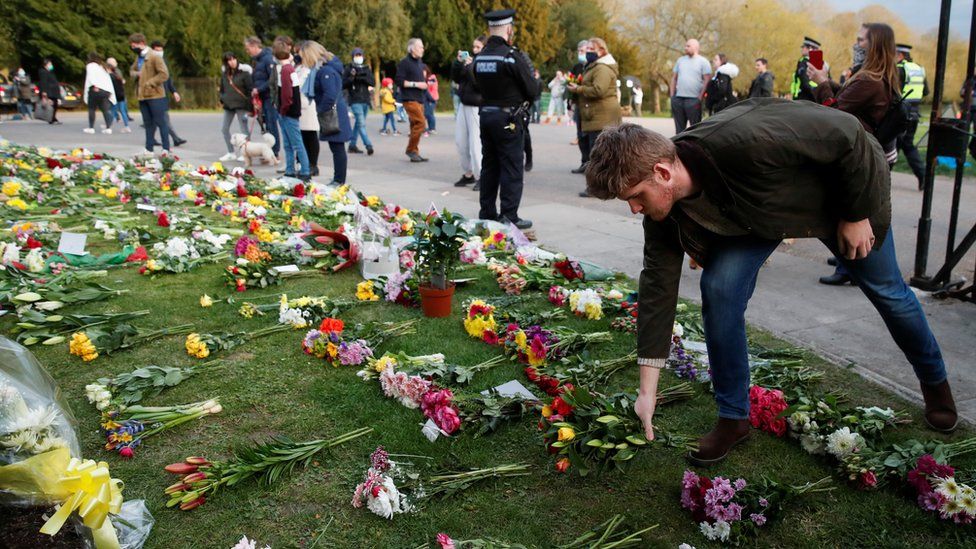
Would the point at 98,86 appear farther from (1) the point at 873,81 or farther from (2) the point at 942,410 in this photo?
(2) the point at 942,410

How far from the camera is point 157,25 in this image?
123 ft

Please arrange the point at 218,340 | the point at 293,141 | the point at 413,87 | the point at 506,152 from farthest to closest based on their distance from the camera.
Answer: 1. the point at 413,87
2. the point at 293,141
3. the point at 506,152
4. the point at 218,340

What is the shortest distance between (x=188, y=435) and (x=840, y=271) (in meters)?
4.58

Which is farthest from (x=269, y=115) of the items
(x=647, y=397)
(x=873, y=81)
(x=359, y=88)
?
(x=647, y=397)

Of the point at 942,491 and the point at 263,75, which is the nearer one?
the point at 942,491

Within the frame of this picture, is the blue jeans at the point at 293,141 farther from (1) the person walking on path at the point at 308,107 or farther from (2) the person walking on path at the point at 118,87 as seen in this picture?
(2) the person walking on path at the point at 118,87

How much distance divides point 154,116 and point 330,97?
4.49 metres

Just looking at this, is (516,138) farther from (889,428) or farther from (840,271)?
(889,428)

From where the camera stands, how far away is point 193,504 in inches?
107

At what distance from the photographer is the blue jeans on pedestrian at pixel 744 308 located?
2.73 meters

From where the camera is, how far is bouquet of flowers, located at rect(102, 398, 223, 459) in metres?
3.10

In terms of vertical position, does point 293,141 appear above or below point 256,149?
above

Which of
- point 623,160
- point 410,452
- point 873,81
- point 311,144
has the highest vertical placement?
point 873,81

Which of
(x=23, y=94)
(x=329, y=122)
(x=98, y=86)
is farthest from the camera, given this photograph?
(x=23, y=94)
